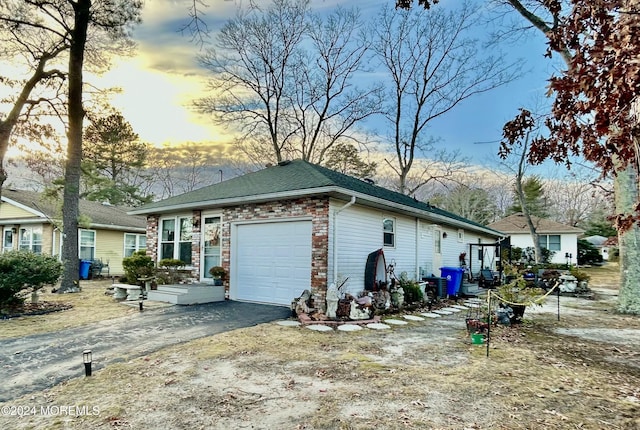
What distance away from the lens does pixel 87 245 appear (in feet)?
59.9

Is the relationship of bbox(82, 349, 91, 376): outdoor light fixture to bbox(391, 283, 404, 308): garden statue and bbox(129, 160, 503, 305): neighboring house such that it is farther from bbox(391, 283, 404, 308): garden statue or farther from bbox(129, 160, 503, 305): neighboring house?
bbox(391, 283, 404, 308): garden statue

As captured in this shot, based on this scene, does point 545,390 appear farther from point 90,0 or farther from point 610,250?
point 610,250

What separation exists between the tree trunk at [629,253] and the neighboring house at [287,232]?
16.6ft

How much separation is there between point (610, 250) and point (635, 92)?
45104 millimetres

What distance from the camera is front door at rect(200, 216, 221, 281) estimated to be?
11133 mm

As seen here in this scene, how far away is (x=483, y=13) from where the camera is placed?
1194 centimetres

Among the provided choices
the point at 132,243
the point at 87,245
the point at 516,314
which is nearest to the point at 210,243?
the point at 516,314

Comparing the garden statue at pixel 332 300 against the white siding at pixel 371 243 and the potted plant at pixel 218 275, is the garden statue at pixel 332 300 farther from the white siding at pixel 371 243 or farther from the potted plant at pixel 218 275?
the potted plant at pixel 218 275

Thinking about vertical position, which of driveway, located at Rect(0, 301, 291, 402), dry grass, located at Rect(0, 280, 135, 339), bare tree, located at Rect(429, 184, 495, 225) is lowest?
dry grass, located at Rect(0, 280, 135, 339)

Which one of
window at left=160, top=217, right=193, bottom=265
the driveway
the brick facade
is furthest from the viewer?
window at left=160, top=217, right=193, bottom=265

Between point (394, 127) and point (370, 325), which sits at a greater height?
point (394, 127)

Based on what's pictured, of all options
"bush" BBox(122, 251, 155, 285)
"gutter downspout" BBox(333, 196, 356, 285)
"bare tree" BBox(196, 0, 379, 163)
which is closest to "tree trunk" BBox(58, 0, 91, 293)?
"bush" BBox(122, 251, 155, 285)

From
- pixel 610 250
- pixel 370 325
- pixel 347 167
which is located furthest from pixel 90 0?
pixel 610 250

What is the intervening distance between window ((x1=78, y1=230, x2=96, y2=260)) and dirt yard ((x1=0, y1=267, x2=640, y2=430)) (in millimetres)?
14729
